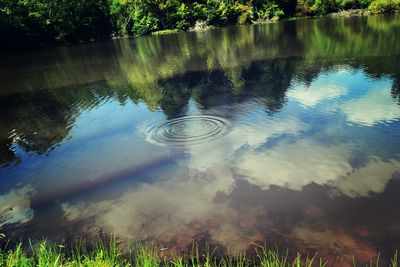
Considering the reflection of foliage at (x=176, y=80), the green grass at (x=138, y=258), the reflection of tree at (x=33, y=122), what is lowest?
the reflection of foliage at (x=176, y=80)

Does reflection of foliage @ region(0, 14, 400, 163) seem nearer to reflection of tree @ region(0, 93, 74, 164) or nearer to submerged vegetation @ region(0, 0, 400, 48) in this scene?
reflection of tree @ region(0, 93, 74, 164)

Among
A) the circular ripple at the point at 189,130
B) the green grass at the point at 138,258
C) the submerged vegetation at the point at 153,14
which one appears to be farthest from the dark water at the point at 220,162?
the submerged vegetation at the point at 153,14

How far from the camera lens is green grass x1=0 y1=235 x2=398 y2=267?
26.9ft

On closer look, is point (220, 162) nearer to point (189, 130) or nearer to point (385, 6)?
point (189, 130)

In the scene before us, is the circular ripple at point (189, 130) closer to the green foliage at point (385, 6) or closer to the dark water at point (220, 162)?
the dark water at point (220, 162)

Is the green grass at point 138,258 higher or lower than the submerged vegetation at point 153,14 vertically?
higher

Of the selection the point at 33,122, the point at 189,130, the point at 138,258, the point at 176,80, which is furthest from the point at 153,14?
the point at 138,258

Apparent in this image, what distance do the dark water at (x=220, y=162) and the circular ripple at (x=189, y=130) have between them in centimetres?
10

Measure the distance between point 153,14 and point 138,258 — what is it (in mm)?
92008

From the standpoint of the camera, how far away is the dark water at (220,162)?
1037cm

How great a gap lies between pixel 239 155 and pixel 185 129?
401cm

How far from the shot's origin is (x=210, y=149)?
610 inches

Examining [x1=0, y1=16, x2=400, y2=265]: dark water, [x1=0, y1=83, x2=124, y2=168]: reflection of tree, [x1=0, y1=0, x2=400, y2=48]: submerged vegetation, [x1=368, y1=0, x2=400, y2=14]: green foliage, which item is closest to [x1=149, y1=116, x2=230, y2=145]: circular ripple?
[x1=0, y1=16, x2=400, y2=265]: dark water

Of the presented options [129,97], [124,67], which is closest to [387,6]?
[124,67]
